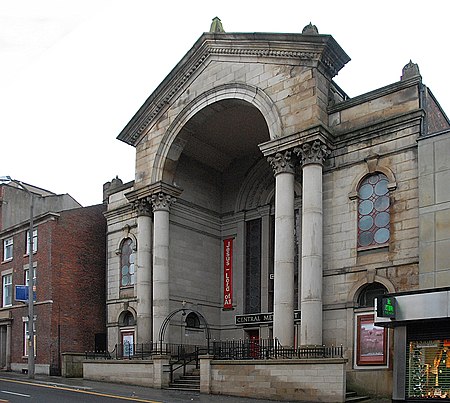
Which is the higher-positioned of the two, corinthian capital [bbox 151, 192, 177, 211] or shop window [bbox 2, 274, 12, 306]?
corinthian capital [bbox 151, 192, 177, 211]

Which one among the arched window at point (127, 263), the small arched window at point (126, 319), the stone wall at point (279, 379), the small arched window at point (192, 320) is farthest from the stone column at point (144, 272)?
the stone wall at point (279, 379)

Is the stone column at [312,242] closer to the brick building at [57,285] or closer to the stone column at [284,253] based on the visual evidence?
the stone column at [284,253]

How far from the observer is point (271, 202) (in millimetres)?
33094

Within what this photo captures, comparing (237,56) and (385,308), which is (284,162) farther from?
(385,308)

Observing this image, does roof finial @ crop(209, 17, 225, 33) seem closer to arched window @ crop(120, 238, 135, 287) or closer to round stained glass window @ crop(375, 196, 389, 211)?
arched window @ crop(120, 238, 135, 287)

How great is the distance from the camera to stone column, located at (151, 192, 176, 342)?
29.8m

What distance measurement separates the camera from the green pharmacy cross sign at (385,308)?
687 inches

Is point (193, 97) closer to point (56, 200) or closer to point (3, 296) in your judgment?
point (3, 296)

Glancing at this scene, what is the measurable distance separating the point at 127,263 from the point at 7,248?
9513 millimetres

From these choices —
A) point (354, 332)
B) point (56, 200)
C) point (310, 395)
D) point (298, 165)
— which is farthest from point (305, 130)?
point (56, 200)

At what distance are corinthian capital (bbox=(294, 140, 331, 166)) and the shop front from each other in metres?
7.90

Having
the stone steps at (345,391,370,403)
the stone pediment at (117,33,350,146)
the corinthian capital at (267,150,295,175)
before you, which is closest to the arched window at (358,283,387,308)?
the stone steps at (345,391,370,403)

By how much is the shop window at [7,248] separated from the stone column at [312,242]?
21.3 m

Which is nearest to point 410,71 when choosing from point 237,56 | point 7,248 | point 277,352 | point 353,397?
point 237,56
